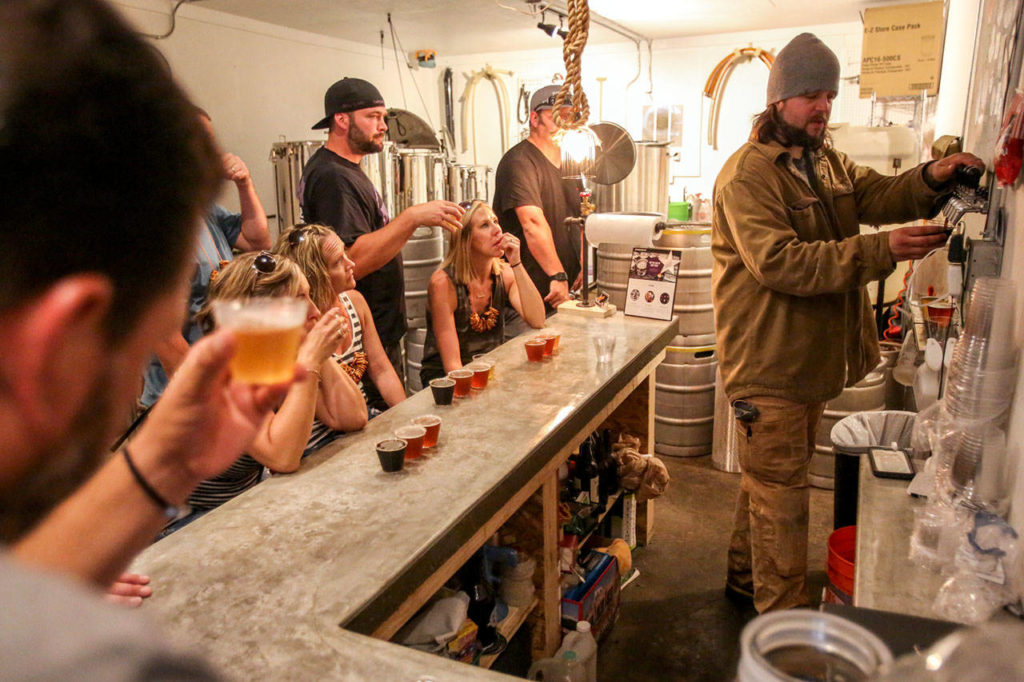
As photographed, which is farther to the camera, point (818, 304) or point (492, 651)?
point (818, 304)

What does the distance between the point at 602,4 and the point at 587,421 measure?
4.78 metres

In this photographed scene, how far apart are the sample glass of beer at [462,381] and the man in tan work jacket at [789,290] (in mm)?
986

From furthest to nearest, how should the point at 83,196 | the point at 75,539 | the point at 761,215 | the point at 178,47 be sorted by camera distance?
1. the point at 178,47
2. the point at 761,215
3. the point at 75,539
4. the point at 83,196

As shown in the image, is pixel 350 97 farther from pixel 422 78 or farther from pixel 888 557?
pixel 422 78

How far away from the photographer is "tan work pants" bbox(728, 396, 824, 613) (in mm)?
2613

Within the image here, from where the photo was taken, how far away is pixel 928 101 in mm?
6160

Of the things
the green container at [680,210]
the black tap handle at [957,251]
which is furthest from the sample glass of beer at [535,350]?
the green container at [680,210]

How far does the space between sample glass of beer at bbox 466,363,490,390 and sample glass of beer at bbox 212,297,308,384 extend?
1.45m

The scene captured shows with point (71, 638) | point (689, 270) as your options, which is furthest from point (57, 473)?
point (689, 270)

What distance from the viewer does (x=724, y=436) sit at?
4328 millimetres

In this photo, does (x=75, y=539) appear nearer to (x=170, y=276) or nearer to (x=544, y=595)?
(x=170, y=276)

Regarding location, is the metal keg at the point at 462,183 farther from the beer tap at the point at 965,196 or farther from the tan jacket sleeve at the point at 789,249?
the beer tap at the point at 965,196

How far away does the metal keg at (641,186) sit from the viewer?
6.02m

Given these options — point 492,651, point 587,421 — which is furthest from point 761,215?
point 492,651
